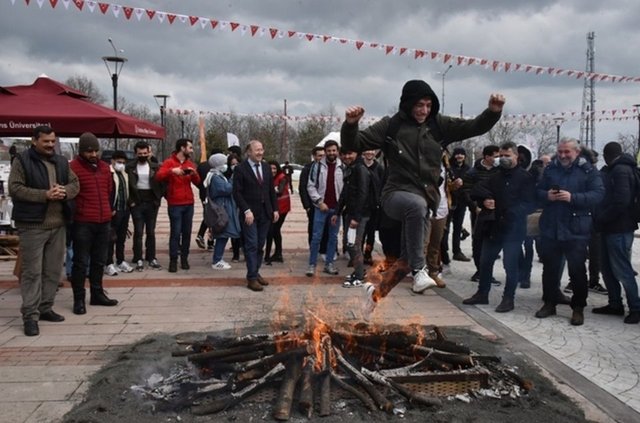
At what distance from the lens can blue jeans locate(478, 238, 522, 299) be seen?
6957mm

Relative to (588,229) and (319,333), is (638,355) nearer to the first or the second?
(588,229)

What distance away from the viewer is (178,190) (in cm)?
903

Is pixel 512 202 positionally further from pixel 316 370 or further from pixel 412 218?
pixel 316 370

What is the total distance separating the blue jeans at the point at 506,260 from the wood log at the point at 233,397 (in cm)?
383

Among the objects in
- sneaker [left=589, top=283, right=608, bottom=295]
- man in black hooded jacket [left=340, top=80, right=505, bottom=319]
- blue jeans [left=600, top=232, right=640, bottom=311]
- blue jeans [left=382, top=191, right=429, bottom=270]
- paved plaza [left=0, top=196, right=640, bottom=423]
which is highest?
man in black hooded jacket [left=340, top=80, right=505, bottom=319]

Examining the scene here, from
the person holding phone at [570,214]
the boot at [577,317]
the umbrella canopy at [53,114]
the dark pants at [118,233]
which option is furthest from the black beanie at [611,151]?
the dark pants at [118,233]

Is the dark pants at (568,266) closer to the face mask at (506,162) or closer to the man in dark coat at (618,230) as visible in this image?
the man in dark coat at (618,230)

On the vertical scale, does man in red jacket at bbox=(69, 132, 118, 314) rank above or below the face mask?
below

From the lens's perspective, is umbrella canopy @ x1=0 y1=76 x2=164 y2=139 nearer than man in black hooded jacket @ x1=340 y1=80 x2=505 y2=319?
No

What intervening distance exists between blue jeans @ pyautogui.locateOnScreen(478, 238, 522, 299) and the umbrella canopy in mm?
5541

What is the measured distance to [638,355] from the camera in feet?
17.0

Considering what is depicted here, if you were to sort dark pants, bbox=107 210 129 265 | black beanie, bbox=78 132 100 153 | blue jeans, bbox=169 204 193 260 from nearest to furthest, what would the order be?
black beanie, bbox=78 132 100 153 → dark pants, bbox=107 210 129 265 → blue jeans, bbox=169 204 193 260

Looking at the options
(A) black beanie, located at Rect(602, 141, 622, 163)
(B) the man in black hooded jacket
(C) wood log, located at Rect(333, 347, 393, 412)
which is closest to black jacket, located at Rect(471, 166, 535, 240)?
(A) black beanie, located at Rect(602, 141, 622, 163)

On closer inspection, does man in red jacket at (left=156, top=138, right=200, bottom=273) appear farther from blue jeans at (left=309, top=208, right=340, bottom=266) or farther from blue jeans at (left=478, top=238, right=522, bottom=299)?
blue jeans at (left=478, top=238, right=522, bottom=299)
